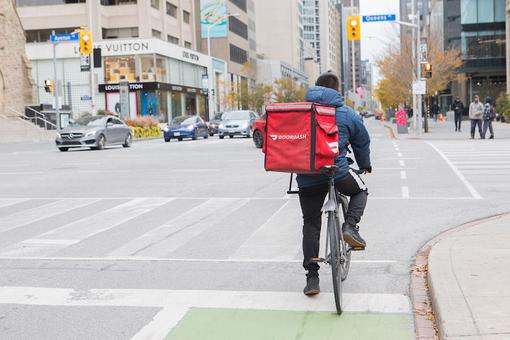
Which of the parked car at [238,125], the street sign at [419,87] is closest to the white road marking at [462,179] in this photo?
the street sign at [419,87]

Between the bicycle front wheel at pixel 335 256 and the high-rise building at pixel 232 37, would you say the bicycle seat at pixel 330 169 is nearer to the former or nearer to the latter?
the bicycle front wheel at pixel 335 256

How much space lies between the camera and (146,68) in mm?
66000

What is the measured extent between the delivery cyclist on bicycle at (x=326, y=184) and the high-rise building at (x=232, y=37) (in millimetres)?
72765

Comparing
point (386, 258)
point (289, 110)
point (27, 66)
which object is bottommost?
point (386, 258)

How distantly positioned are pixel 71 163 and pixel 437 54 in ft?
129

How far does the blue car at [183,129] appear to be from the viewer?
130 feet

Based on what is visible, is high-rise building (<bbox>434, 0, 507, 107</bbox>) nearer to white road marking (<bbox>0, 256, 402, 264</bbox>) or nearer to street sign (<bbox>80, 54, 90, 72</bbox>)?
street sign (<bbox>80, 54, 90, 72</bbox>)

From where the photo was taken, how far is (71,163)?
2219 cm

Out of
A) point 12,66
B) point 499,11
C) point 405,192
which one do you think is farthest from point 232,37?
point 405,192

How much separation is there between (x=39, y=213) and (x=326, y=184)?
6.88 metres

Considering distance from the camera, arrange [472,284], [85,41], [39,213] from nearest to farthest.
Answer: [472,284], [39,213], [85,41]

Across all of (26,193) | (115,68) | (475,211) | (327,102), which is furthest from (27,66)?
(327,102)

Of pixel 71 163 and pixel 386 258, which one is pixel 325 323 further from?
pixel 71 163

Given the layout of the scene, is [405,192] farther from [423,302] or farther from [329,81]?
[329,81]
